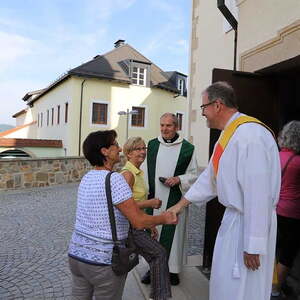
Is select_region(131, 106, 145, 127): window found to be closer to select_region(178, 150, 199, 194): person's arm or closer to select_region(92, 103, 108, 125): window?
select_region(92, 103, 108, 125): window

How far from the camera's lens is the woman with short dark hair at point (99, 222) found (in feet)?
7.43

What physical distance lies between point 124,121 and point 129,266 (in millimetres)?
24817

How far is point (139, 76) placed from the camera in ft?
91.5

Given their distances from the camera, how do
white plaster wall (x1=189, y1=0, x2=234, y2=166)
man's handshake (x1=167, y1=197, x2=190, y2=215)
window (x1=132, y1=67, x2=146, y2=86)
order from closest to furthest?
man's handshake (x1=167, y1=197, x2=190, y2=215) → white plaster wall (x1=189, y1=0, x2=234, y2=166) → window (x1=132, y1=67, x2=146, y2=86)

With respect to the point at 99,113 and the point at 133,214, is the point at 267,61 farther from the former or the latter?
the point at 99,113

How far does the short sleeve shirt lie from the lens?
226cm

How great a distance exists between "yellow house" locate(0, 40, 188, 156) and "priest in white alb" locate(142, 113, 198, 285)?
19.5 m

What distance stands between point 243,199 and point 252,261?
1.20 feet

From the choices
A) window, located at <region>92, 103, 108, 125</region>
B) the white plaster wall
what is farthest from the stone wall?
window, located at <region>92, 103, 108, 125</region>

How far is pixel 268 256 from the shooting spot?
229cm

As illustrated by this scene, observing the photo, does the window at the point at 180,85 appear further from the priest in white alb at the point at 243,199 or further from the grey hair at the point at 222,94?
the priest in white alb at the point at 243,199

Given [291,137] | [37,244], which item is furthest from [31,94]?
[291,137]

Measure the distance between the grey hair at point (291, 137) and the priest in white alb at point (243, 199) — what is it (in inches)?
55.4

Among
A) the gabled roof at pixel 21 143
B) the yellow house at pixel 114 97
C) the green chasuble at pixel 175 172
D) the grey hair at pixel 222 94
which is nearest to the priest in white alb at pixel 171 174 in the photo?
the green chasuble at pixel 175 172
